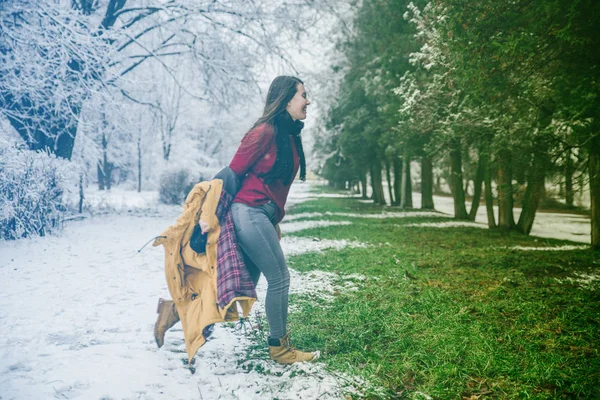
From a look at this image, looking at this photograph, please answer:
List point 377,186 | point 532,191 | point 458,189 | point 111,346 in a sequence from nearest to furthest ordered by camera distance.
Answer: point 111,346 < point 532,191 < point 458,189 < point 377,186

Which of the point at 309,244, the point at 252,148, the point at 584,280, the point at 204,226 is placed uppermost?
the point at 252,148

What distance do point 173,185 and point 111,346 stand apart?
17.0 m

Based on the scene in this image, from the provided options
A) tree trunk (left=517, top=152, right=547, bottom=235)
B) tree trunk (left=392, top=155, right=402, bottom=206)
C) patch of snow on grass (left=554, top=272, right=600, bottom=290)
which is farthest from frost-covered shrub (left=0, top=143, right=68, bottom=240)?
tree trunk (left=392, top=155, right=402, bottom=206)

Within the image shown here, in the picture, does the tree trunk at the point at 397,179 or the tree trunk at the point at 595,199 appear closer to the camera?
the tree trunk at the point at 595,199

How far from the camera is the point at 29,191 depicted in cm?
780

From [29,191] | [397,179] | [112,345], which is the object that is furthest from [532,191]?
[397,179]

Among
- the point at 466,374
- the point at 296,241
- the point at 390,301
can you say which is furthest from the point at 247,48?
the point at 466,374

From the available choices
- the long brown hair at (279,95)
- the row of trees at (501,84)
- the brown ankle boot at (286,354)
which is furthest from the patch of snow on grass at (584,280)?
the long brown hair at (279,95)

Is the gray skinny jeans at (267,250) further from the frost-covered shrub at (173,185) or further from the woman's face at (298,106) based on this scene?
the frost-covered shrub at (173,185)

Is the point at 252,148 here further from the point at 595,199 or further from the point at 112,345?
the point at 595,199

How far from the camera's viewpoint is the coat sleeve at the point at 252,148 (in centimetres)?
300

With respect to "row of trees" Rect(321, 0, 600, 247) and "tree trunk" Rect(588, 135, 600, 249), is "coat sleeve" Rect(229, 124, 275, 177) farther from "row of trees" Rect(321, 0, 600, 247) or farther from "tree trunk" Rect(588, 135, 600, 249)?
"tree trunk" Rect(588, 135, 600, 249)

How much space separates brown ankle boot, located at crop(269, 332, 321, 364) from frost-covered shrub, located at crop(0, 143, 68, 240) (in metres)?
6.93

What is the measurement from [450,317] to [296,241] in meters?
6.14
